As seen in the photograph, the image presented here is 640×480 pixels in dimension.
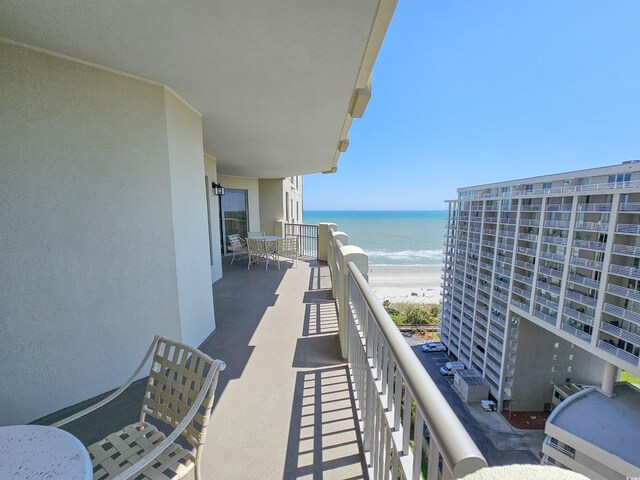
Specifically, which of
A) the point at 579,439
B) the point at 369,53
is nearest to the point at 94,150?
the point at 369,53

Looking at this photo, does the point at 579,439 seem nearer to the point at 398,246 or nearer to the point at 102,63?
the point at 102,63

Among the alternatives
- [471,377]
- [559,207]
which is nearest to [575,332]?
[471,377]

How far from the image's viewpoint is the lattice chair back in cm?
124

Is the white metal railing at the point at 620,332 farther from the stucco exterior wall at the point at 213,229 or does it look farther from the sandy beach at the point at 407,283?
the stucco exterior wall at the point at 213,229

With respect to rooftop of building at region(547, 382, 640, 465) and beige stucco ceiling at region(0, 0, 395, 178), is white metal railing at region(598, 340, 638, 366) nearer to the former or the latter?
rooftop of building at region(547, 382, 640, 465)

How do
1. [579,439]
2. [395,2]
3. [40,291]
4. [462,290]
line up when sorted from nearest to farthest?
[395,2] < [40,291] < [579,439] < [462,290]

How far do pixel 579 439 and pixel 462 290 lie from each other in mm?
9809

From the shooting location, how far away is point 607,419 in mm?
8859

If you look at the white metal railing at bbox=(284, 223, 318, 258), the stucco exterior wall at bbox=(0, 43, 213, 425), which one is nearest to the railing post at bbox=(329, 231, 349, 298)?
the stucco exterior wall at bbox=(0, 43, 213, 425)

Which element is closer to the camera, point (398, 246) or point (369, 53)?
point (369, 53)

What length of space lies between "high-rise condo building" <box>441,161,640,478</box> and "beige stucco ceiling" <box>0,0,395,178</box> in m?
12.4

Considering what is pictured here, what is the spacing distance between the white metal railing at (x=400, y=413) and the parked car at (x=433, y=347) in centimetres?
1757

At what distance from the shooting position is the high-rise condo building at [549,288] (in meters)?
9.37

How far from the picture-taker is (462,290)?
17.2m
